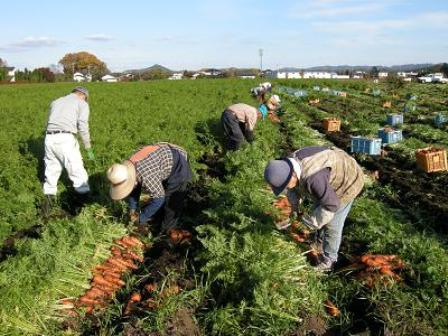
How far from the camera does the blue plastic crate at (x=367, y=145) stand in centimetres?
1105

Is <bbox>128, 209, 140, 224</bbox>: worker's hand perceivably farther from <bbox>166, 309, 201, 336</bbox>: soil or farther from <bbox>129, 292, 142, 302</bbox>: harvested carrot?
<bbox>166, 309, 201, 336</bbox>: soil

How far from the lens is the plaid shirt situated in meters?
5.40

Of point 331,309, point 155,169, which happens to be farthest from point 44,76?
point 331,309

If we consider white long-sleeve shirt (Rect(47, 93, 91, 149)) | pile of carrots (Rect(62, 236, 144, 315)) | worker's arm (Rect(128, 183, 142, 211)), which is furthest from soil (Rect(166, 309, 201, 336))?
white long-sleeve shirt (Rect(47, 93, 91, 149))

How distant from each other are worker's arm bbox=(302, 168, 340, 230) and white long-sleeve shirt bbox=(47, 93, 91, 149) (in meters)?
4.68

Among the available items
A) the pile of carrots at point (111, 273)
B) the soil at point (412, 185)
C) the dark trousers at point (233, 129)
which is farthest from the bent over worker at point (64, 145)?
the soil at point (412, 185)

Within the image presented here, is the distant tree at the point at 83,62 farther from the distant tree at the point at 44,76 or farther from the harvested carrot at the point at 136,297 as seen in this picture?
the harvested carrot at the point at 136,297

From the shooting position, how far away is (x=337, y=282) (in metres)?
4.97

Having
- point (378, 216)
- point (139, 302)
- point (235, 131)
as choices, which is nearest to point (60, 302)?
point (139, 302)

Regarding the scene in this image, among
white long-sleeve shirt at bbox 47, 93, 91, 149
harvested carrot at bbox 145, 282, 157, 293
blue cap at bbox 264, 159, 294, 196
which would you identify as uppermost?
white long-sleeve shirt at bbox 47, 93, 91, 149

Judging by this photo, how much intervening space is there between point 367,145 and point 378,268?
674 cm

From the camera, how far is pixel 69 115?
7543 millimetres

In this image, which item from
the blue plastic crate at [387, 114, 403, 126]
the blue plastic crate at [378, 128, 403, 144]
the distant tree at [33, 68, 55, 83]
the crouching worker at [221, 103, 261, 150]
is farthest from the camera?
the distant tree at [33, 68, 55, 83]

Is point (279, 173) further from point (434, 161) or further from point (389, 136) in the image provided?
point (389, 136)
